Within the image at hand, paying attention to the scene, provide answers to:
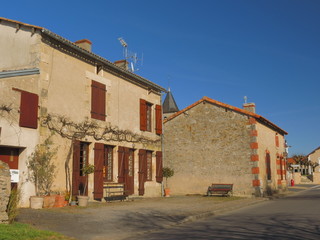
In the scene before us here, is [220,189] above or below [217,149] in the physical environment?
below

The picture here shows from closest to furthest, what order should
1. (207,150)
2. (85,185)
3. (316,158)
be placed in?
(85,185) < (207,150) < (316,158)

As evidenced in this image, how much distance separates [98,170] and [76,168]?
122cm

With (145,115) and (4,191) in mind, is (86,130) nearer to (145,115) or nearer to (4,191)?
(145,115)

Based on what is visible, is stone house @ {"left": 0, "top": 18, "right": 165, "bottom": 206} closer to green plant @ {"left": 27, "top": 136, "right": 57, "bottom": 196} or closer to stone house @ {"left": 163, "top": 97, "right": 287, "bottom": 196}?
green plant @ {"left": 27, "top": 136, "right": 57, "bottom": 196}

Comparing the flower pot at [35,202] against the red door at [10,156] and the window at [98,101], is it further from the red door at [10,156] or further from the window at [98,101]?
the window at [98,101]

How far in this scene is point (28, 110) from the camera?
11.0m

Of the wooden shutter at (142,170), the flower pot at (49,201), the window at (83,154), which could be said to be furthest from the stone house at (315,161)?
the flower pot at (49,201)

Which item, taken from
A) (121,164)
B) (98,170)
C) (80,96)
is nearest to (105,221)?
(98,170)

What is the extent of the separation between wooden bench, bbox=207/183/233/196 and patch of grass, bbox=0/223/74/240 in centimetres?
1224

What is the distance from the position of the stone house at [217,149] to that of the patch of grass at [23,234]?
1320 centimetres

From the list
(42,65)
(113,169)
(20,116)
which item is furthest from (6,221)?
(113,169)

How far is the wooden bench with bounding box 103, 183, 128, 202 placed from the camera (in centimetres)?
1415

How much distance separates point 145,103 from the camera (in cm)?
1788

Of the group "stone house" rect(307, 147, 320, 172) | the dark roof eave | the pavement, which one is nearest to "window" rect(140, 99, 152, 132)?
the dark roof eave
